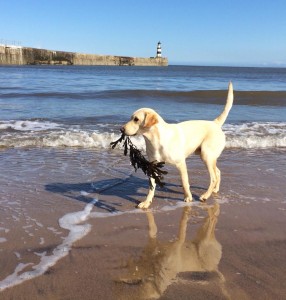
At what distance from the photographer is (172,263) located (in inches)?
128

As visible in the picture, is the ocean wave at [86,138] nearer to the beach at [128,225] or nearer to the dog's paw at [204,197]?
the beach at [128,225]

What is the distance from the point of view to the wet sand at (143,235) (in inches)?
114

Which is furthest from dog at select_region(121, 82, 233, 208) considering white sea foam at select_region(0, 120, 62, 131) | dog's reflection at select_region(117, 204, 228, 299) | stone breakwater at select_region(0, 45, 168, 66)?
stone breakwater at select_region(0, 45, 168, 66)

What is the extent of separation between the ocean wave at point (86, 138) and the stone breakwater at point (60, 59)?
76.3 meters

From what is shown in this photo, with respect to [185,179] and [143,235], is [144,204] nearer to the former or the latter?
[185,179]

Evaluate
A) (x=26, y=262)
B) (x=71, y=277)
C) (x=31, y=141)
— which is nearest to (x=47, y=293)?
(x=71, y=277)

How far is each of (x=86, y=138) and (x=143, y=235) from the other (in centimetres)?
520

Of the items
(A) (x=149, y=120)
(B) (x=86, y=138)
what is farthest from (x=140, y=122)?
(B) (x=86, y=138)

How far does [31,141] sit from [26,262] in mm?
5577

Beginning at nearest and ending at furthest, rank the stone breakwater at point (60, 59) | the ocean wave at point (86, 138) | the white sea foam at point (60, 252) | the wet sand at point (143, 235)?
the wet sand at point (143, 235)
the white sea foam at point (60, 252)
the ocean wave at point (86, 138)
the stone breakwater at point (60, 59)

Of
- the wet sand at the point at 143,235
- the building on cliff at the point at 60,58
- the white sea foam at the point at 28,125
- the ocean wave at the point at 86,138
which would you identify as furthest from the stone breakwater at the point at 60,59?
the wet sand at the point at 143,235

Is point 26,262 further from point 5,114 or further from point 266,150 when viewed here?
point 5,114

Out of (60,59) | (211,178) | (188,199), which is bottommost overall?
(60,59)

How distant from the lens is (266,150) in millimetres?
8383
